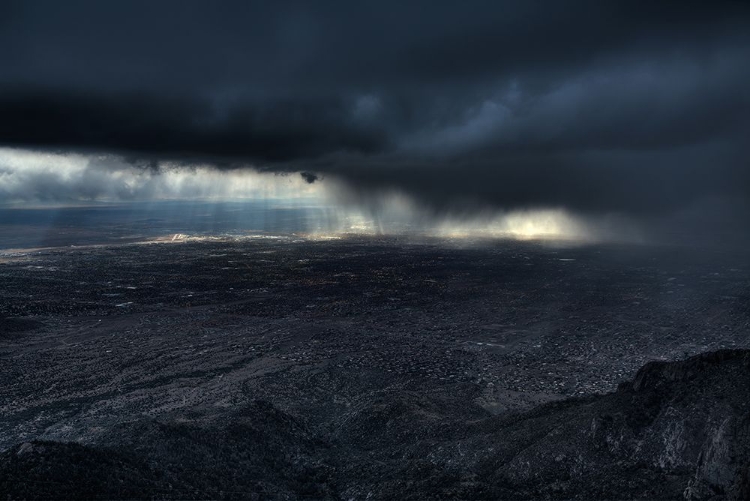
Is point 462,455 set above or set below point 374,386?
above

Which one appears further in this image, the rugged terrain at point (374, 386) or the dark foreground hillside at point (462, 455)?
the rugged terrain at point (374, 386)

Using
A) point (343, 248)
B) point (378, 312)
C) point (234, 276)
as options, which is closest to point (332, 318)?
point (378, 312)

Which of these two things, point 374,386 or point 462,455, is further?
point 374,386

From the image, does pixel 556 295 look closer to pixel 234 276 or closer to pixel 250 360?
pixel 250 360

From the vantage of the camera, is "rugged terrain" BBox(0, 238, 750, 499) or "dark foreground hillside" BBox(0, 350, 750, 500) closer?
"dark foreground hillside" BBox(0, 350, 750, 500)
